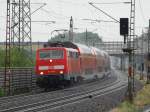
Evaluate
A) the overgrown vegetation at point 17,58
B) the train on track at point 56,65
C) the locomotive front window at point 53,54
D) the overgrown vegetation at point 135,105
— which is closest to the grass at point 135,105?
the overgrown vegetation at point 135,105

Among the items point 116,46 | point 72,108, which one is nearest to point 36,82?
point 72,108

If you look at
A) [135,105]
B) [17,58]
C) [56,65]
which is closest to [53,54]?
[56,65]

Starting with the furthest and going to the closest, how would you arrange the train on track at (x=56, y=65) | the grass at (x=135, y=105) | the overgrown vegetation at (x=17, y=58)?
the overgrown vegetation at (x=17, y=58) < the train on track at (x=56, y=65) < the grass at (x=135, y=105)

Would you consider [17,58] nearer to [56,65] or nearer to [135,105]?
[56,65]

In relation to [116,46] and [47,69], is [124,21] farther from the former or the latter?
[116,46]

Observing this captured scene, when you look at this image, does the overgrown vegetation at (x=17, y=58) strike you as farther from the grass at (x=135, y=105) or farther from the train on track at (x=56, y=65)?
the grass at (x=135, y=105)

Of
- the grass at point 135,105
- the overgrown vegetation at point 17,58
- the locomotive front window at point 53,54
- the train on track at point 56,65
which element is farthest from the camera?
the overgrown vegetation at point 17,58

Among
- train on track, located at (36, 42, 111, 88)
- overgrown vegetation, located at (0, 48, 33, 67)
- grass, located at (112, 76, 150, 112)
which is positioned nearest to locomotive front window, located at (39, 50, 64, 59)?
train on track, located at (36, 42, 111, 88)

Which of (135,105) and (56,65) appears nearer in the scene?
(135,105)

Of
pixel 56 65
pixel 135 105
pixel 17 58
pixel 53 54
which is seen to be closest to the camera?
pixel 135 105

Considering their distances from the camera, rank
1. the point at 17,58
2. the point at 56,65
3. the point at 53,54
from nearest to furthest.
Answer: the point at 56,65, the point at 53,54, the point at 17,58

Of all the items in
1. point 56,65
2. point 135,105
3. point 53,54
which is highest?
point 53,54

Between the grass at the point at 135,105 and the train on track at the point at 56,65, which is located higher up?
the train on track at the point at 56,65

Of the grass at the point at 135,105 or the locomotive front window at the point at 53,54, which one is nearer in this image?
the grass at the point at 135,105
